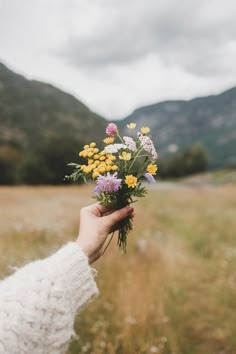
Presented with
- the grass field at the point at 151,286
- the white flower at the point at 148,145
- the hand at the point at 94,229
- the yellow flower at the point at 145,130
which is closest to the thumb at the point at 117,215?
the hand at the point at 94,229

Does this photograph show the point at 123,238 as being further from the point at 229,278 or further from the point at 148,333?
the point at 229,278

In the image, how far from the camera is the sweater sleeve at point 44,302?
180 centimetres

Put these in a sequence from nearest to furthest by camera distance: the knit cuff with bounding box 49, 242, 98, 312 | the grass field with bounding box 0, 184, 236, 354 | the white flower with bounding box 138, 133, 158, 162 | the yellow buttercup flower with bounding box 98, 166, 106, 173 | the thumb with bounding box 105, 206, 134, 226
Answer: the knit cuff with bounding box 49, 242, 98, 312
the thumb with bounding box 105, 206, 134, 226
the yellow buttercup flower with bounding box 98, 166, 106, 173
the white flower with bounding box 138, 133, 158, 162
the grass field with bounding box 0, 184, 236, 354

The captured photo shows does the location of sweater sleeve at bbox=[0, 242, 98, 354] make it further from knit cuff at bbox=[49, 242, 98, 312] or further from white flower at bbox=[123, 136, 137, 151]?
white flower at bbox=[123, 136, 137, 151]

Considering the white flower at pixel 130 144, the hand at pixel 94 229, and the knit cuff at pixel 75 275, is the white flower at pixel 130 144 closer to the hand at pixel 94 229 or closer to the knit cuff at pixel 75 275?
the hand at pixel 94 229

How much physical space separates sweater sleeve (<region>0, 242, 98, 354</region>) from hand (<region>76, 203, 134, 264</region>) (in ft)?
0.30

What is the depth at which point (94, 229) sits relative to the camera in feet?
7.04

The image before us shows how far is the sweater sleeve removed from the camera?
5.91ft

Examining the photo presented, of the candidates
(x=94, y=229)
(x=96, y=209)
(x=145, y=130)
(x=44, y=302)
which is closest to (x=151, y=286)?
(x=145, y=130)

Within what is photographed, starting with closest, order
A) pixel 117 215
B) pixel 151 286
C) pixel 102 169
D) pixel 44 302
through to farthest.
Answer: pixel 44 302, pixel 117 215, pixel 102 169, pixel 151 286

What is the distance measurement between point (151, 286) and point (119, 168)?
6.35 metres

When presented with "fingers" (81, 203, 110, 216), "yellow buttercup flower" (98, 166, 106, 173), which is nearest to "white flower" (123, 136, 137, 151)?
"yellow buttercup flower" (98, 166, 106, 173)

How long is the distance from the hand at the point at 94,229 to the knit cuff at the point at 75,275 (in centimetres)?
6

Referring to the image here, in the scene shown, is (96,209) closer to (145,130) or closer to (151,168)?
(151,168)
